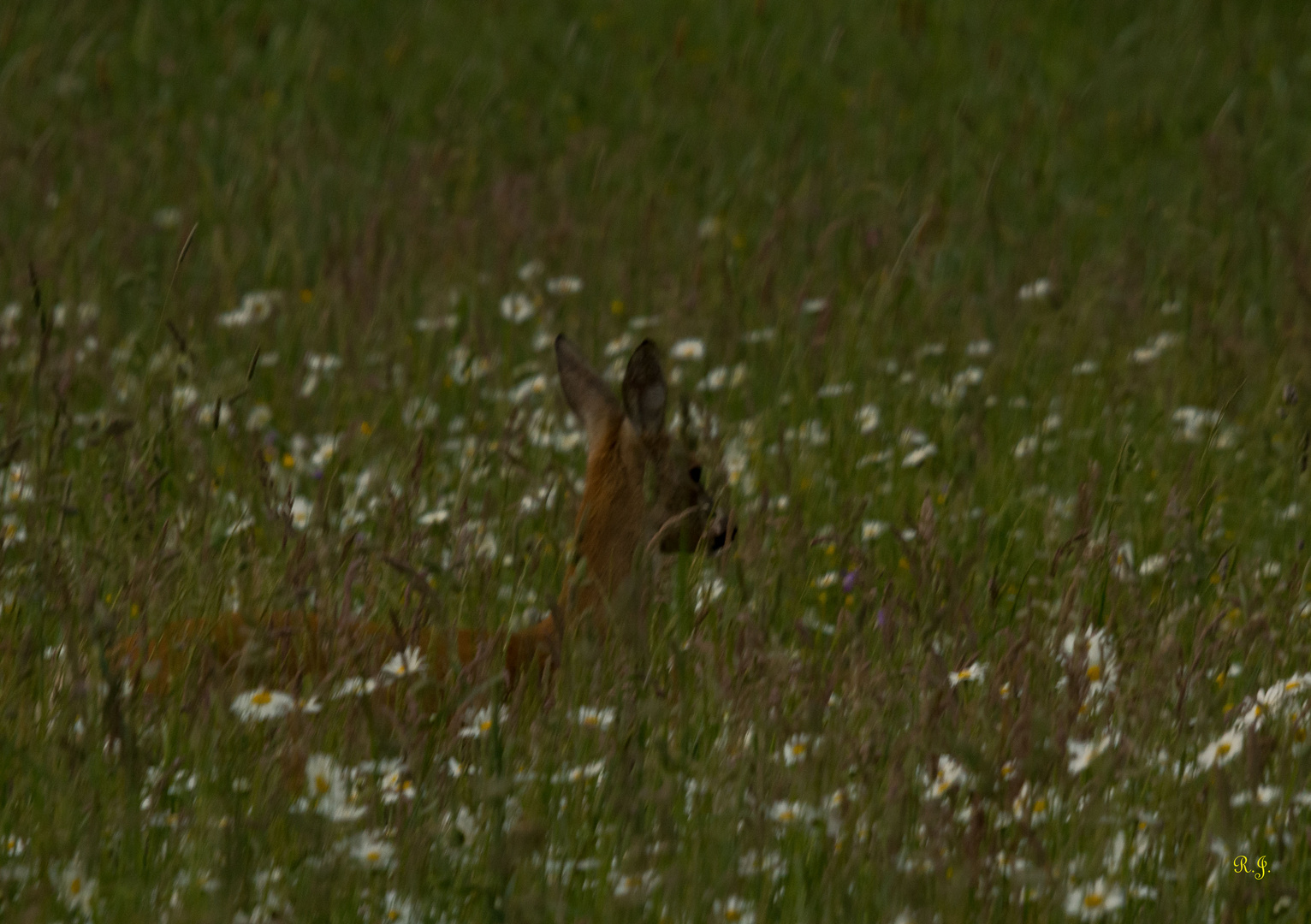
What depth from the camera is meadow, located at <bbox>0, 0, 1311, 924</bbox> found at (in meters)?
2.75

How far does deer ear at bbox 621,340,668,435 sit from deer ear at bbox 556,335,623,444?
19cm

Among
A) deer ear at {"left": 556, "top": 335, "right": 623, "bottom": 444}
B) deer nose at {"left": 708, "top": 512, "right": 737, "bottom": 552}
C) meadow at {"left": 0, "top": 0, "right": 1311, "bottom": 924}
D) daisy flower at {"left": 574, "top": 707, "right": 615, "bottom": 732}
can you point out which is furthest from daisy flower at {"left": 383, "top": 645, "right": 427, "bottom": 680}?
deer ear at {"left": 556, "top": 335, "right": 623, "bottom": 444}

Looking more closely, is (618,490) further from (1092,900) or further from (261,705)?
(1092,900)

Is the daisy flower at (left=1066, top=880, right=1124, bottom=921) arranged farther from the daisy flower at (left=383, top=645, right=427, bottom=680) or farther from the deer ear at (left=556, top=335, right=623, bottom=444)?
the deer ear at (left=556, top=335, right=623, bottom=444)

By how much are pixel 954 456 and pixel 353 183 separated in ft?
12.9

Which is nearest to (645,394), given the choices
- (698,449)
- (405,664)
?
(698,449)

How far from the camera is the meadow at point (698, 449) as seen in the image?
275 centimetres

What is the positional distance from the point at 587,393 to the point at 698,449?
1.15ft

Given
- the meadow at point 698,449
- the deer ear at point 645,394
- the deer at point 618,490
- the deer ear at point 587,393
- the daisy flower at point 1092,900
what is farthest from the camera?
the deer ear at point 587,393

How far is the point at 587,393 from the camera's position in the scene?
492 centimetres

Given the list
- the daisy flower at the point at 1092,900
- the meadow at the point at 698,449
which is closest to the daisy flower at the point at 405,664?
the meadow at the point at 698,449

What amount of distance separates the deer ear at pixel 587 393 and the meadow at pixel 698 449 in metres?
0.25

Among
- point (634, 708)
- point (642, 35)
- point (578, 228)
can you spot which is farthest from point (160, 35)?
point (634, 708)
